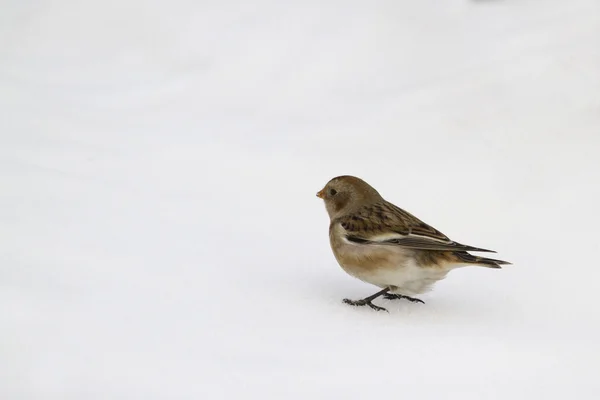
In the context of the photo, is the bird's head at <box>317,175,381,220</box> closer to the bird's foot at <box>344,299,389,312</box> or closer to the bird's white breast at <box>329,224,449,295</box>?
the bird's white breast at <box>329,224,449,295</box>

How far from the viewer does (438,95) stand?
299 inches

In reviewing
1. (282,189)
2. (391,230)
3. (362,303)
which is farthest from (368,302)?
(282,189)

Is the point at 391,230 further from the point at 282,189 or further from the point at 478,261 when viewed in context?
the point at 282,189

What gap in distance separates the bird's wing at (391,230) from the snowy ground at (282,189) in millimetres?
384

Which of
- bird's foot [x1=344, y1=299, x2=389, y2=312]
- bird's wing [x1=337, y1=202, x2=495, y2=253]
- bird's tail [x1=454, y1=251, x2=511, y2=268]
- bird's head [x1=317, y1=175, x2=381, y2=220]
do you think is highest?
bird's head [x1=317, y1=175, x2=381, y2=220]

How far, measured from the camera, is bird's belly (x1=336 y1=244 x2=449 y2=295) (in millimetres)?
4238

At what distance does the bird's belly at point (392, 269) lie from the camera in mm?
4238

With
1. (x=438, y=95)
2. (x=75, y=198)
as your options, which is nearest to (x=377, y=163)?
(x=438, y=95)

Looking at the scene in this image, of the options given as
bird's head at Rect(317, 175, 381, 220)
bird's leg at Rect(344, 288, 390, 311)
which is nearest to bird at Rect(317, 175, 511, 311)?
bird's leg at Rect(344, 288, 390, 311)

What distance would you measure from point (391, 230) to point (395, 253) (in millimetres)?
149

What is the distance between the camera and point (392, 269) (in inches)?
167

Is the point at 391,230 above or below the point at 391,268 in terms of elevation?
above

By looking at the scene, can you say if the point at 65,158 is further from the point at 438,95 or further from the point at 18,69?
the point at 438,95

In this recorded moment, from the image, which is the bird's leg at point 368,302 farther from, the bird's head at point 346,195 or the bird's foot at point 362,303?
the bird's head at point 346,195
